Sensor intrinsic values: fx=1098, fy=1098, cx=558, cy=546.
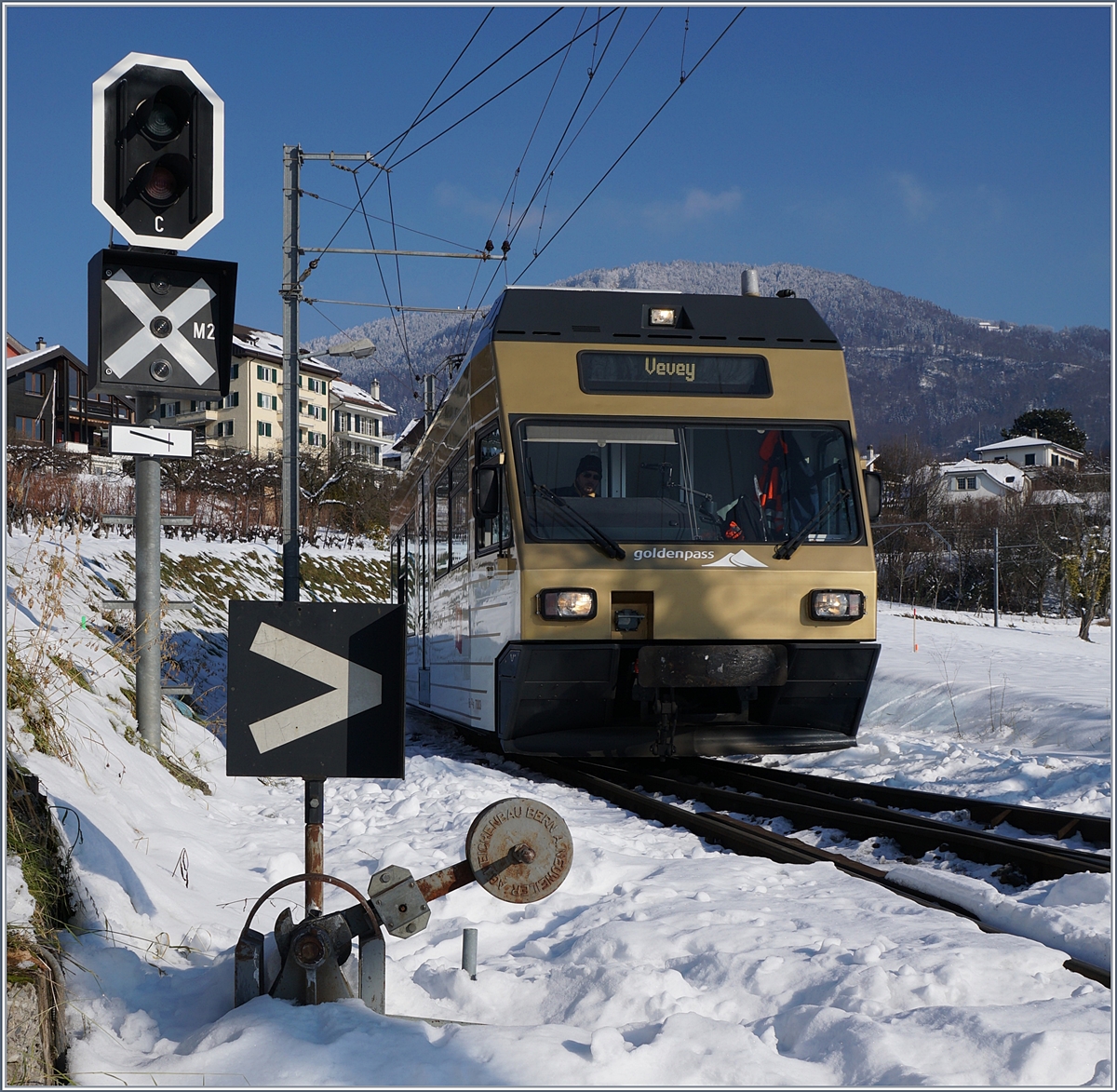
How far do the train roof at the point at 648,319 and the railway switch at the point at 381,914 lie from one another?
20.1 feet

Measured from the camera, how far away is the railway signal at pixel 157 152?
14.2ft

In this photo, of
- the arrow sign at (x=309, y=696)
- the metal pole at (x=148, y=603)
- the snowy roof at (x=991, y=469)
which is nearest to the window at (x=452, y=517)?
the metal pole at (x=148, y=603)

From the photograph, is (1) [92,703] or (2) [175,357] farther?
(1) [92,703]

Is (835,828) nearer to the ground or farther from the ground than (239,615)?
nearer to the ground

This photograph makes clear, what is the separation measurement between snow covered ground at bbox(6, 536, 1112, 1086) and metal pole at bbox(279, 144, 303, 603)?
30.8 ft

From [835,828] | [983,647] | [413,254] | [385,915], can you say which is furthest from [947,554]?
[385,915]

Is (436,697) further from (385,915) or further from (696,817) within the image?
(385,915)

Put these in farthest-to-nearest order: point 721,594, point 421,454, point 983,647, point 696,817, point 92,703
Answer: point 983,647, point 421,454, point 721,594, point 696,817, point 92,703

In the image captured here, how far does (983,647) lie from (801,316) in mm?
15621

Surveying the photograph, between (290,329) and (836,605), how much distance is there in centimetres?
1219

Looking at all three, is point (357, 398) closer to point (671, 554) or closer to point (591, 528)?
point (591, 528)

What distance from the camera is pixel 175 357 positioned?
486cm

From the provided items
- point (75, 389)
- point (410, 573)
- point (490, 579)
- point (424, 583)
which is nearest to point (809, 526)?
point (490, 579)

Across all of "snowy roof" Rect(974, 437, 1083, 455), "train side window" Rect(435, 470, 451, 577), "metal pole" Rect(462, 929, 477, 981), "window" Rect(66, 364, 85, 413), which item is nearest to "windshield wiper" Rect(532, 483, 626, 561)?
"train side window" Rect(435, 470, 451, 577)
